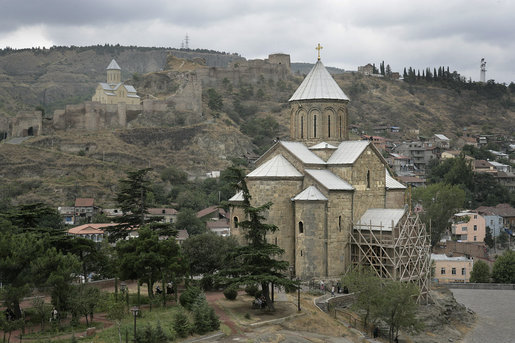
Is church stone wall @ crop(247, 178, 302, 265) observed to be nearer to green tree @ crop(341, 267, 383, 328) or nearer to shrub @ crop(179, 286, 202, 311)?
green tree @ crop(341, 267, 383, 328)

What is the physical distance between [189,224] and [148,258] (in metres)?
30.9

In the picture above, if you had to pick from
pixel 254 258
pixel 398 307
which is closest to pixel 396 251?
pixel 398 307

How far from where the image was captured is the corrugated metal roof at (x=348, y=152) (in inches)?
1218

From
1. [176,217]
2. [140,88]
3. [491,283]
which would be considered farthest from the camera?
[140,88]

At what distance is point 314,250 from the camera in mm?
28516

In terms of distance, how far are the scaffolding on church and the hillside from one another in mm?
36078

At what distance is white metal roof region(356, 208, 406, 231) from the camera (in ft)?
94.4

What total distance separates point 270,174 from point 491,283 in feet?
61.5

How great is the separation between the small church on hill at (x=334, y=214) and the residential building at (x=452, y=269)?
12.5 metres

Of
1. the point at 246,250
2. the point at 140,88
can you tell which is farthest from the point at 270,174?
the point at 140,88

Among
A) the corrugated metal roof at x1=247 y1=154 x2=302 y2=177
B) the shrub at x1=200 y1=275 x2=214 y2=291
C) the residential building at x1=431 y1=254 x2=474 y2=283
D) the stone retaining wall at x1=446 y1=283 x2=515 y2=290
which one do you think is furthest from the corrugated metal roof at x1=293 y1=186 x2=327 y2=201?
the residential building at x1=431 y1=254 x2=474 y2=283

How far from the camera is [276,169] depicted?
2970 cm

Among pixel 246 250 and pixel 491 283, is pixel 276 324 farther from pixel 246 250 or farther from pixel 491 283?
pixel 491 283

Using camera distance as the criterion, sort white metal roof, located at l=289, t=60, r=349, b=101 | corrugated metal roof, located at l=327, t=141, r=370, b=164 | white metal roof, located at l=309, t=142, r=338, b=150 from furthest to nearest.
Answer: white metal roof, located at l=289, t=60, r=349, b=101
white metal roof, located at l=309, t=142, r=338, b=150
corrugated metal roof, located at l=327, t=141, r=370, b=164
